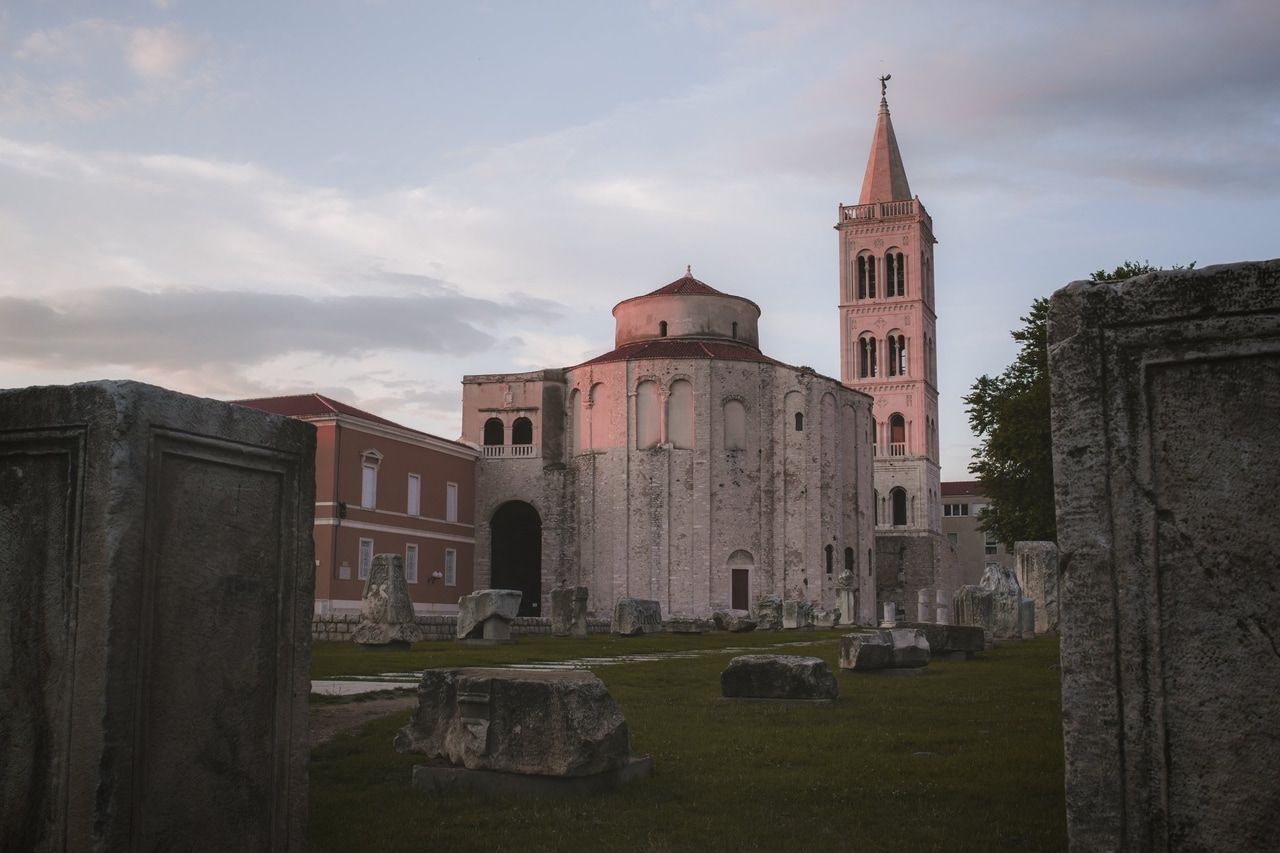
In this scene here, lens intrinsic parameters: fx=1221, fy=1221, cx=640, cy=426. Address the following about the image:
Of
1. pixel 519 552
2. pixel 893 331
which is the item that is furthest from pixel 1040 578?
pixel 893 331

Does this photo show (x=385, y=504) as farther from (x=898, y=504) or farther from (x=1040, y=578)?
(x=898, y=504)

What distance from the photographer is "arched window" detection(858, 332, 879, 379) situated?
6631 centimetres

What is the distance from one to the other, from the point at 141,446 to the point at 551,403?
45152 millimetres

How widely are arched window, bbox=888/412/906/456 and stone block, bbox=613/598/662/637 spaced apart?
39448mm

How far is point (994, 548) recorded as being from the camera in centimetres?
7688

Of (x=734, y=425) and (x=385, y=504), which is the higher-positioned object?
(x=734, y=425)

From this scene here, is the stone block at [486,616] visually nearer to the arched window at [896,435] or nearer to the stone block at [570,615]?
the stone block at [570,615]

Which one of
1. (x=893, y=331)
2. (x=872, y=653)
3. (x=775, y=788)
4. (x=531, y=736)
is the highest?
(x=893, y=331)

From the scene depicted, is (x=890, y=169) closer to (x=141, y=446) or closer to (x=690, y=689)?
(x=690, y=689)

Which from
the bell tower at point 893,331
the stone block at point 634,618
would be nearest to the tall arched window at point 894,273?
the bell tower at point 893,331

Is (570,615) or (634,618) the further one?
(570,615)

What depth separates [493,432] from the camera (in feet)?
165

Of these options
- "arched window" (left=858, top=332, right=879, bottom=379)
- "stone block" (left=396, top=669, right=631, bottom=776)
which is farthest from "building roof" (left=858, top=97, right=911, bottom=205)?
"stone block" (left=396, top=669, right=631, bottom=776)

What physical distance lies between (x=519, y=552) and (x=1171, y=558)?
47.6m
